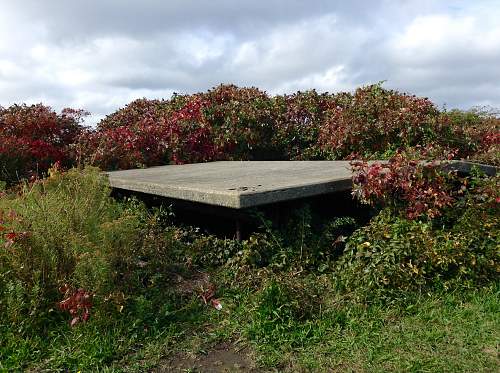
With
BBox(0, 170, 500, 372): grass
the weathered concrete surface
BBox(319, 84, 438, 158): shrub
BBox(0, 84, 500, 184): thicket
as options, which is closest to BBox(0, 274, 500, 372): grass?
BBox(0, 170, 500, 372): grass

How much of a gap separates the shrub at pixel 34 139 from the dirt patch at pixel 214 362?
14.7 feet

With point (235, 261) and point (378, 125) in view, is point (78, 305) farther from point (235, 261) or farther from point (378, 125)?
point (378, 125)

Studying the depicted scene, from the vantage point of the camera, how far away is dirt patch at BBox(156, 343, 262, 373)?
124 inches

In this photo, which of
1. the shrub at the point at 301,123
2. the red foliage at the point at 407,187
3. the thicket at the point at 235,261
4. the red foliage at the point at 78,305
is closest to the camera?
the red foliage at the point at 78,305

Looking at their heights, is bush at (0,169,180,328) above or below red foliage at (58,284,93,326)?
above

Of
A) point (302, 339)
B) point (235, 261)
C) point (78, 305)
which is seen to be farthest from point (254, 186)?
point (78, 305)

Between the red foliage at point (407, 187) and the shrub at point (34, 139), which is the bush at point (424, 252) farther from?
the shrub at point (34, 139)

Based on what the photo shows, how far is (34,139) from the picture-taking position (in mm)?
8367

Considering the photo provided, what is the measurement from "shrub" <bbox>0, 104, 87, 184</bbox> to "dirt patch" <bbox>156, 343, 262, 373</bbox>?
4471 millimetres

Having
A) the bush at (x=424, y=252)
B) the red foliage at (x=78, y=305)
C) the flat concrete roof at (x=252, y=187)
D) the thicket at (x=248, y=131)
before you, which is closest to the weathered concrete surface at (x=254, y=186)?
the flat concrete roof at (x=252, y=187)

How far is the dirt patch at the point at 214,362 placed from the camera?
314 centimetres

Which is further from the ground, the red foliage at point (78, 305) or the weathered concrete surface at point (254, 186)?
the weathered concrete surface at point (254, 186)

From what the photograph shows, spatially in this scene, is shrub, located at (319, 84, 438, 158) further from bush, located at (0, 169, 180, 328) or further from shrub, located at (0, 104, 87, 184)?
Result: bush, located at (0, 169, 180, 328)

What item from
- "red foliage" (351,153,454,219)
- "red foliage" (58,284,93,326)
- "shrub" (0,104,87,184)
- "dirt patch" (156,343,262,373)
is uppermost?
"shrub" (0,104,87,184)
